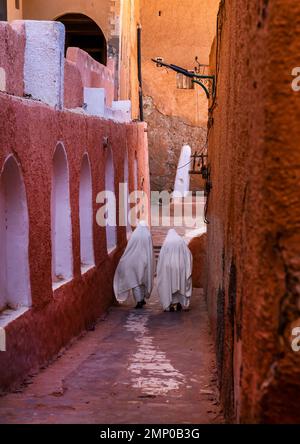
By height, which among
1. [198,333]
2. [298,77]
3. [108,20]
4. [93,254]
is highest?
[108,20]

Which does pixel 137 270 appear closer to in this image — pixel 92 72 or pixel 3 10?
pixel 92 72

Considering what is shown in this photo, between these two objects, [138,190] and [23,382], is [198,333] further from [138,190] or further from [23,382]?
[138,190]

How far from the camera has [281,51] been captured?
3.45 meters

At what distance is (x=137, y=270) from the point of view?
1402 centimetres

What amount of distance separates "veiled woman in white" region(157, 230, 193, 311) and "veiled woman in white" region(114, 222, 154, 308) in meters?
0.30

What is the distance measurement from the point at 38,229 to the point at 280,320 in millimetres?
5146

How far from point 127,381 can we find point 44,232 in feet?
5.99

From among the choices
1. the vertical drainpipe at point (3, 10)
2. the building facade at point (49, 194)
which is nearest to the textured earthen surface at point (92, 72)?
the building facade at point (49, 194)

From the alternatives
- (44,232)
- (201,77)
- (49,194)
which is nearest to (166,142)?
(201,77)

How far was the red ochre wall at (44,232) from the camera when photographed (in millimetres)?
7309

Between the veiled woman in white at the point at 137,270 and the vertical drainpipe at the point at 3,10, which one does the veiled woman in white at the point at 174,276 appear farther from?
the vertical drainpipe at the point at 3,10

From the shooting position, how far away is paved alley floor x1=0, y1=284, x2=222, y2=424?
20.5 ft

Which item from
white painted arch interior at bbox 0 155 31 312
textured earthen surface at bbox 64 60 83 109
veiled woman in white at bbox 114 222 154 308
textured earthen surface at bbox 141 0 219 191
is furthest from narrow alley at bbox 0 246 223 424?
textured earthen surface at bbox 141 0 219 191

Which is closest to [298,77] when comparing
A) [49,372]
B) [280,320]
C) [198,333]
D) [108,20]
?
[280,320]
